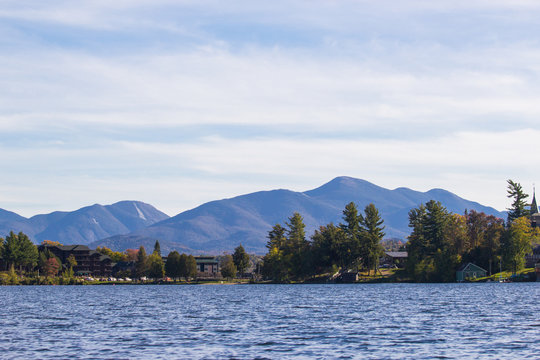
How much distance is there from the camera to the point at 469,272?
617 feet

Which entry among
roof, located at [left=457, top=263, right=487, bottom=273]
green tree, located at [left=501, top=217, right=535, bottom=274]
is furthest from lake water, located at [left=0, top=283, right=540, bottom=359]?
roof, located at [left=457, top=263, right=487, bottom=273]

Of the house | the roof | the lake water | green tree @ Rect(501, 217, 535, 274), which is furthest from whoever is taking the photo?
the roof

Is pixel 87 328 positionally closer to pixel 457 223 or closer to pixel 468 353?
pixel 468 353

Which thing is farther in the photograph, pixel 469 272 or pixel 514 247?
pixel 469 272

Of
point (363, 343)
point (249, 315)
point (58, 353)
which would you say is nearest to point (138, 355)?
point (58, 353)

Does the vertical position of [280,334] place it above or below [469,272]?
below

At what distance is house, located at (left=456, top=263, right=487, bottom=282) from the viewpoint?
18775cm

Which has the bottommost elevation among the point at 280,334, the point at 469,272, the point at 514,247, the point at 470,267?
the point at 280,334

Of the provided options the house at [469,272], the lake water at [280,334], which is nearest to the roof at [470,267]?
the house at [469,272]

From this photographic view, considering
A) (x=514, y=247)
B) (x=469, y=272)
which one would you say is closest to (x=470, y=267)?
(x=469, y=272)

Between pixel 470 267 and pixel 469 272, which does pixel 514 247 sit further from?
pixel 469 272

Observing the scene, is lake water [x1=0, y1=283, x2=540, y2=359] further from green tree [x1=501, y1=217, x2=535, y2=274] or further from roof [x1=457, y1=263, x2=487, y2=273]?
roof [x1=457, y1=263, x2=487, y2=273]

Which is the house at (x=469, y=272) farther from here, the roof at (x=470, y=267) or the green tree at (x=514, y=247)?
the green tree at (x=514, y=247)

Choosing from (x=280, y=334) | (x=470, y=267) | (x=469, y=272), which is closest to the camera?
(x=280, y=334)
